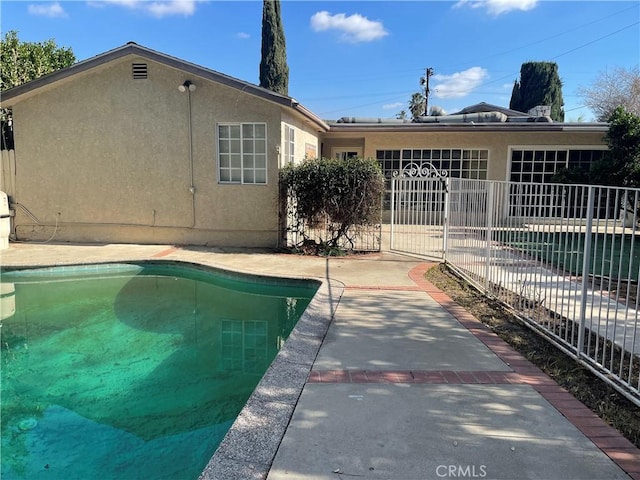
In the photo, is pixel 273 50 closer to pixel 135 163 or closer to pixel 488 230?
pixel 135 163

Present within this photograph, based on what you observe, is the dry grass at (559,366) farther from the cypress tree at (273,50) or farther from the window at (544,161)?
the cypress tree at (273,50)

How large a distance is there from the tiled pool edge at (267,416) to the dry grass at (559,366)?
2383mm

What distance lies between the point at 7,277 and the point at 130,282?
2.79 m

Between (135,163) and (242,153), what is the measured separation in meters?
3.25

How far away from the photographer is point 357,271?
9211 mm

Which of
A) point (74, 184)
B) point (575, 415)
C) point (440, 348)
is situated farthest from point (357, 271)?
point (74, 184)

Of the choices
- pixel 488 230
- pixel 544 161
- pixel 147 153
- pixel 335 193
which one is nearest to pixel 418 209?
pixel 335 193

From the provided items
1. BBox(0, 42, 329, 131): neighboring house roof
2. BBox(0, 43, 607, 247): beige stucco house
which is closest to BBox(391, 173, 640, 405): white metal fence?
BBox(0, 42, 329, 131): neighboring house roof

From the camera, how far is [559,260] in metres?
5.41

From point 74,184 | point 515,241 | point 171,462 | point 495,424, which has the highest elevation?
point 74,184

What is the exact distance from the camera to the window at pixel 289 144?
39.2 ft

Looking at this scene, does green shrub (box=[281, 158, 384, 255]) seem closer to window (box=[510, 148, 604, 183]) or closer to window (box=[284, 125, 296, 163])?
window (box=[284, 125, 296, 163])

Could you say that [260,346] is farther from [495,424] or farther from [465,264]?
[465,264]

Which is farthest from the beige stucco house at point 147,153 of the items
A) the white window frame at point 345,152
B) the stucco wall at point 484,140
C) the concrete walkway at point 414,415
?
the concrete walkway at point 414,415
